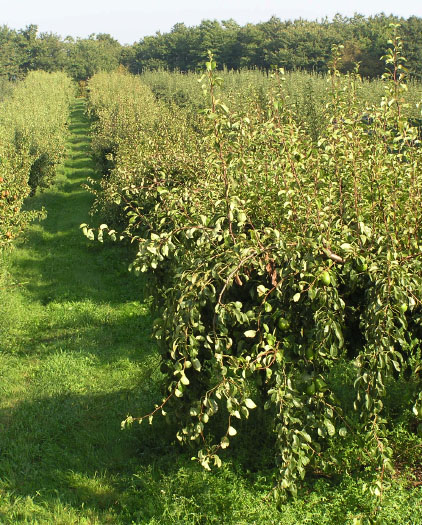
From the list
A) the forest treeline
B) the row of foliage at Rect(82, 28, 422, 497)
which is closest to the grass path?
the row of foliage at Rect(82, 28, 422, 497)

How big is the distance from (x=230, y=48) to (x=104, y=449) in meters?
63.2

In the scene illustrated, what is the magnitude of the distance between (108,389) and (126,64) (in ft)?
295

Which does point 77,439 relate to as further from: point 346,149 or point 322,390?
point 346,149

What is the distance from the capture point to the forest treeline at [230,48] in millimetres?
39500

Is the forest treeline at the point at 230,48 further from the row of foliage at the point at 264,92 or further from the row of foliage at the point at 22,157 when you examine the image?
the row of foliage at the point at 22,157

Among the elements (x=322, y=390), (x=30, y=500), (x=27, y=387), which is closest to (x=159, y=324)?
(x=322, y=390)

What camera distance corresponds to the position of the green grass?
415cm

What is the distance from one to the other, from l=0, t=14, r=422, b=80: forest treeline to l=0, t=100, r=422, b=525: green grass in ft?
35.4

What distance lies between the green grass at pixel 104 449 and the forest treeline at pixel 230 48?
35.4 feet

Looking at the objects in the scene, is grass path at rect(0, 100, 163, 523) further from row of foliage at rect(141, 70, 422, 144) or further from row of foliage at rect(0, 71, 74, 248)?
row of foliage at rect(141, 70, 422, 144)

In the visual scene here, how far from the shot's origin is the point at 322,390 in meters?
3.69

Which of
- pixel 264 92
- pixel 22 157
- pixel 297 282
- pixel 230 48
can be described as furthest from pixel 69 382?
pixel 230 48

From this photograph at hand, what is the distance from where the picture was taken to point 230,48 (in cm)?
6253

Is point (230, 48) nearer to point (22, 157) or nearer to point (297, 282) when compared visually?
point (22, 157)
